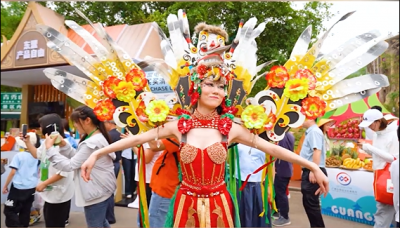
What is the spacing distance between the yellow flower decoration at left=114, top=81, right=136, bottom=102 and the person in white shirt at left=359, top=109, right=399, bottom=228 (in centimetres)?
240

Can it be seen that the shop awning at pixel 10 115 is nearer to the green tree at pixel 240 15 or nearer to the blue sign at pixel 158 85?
the green tree at pixel 240 15

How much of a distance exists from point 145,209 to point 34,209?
277 cm

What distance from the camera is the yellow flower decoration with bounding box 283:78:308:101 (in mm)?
1896

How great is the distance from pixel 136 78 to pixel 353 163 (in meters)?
3.66

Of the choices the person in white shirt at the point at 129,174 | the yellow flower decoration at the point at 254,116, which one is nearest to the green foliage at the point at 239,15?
the yellow flower decoration at the point at 254,116

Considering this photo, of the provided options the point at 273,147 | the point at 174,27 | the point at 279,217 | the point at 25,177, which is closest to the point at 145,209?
the point at 273,147

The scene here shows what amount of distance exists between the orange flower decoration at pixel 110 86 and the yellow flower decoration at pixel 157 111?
0.24 meters

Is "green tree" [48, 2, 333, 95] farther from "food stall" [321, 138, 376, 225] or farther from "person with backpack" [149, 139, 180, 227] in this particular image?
"food stall" [321, 138, 376, 225]

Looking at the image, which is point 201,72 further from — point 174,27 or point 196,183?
point 196,183

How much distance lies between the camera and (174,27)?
6.88ft

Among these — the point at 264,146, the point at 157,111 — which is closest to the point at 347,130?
the point at 264,146

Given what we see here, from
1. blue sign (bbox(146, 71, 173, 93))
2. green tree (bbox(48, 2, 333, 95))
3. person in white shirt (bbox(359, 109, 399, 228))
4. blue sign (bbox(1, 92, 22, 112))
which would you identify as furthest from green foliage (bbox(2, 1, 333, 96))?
blue sign (bbox(1, 92, 22, 112))

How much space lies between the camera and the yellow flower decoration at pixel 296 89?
1.90 metres

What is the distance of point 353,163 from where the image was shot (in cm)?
459
